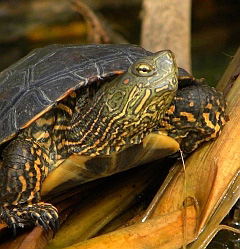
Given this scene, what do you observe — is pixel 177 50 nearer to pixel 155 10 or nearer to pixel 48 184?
pixel 155 10

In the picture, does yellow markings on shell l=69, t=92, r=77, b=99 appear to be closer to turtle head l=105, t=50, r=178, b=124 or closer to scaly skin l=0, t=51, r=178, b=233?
scaly skin l=0, t=51, r=178, b=233

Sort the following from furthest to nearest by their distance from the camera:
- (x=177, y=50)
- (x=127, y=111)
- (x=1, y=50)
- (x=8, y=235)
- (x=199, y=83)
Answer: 1. (x=1, y=50)
2. (x=177, y=50)
3. (x=199, y=83)
4. (x=8, y=235)
5. (x=127, y=111)

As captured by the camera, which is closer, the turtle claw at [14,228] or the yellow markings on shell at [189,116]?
the turtle claw at [14,228]

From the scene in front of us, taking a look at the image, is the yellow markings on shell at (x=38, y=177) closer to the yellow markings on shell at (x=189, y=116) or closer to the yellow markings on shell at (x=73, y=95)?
the yellow markings on shell at (x=73, y=95)


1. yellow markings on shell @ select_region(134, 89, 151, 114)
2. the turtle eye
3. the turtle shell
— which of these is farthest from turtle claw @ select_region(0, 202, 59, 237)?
the turtle eye

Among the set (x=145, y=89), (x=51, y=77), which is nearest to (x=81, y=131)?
(x=51, y=77)

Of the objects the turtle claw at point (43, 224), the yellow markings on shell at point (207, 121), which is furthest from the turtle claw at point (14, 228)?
the yellow markings on shell at point (207, 121)

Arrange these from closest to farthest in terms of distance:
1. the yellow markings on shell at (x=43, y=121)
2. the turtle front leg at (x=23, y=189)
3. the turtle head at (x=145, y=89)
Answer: the turtle head at (x=145, y=89) < the turtle front leg at (x=23, y=189) < the yellow markings on shell at (x=43, y=121)

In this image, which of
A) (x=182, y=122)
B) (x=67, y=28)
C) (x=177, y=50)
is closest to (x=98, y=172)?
(x=182, y=122)

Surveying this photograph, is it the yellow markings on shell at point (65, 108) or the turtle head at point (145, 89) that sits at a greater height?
the turtle head at point (145, 89)
